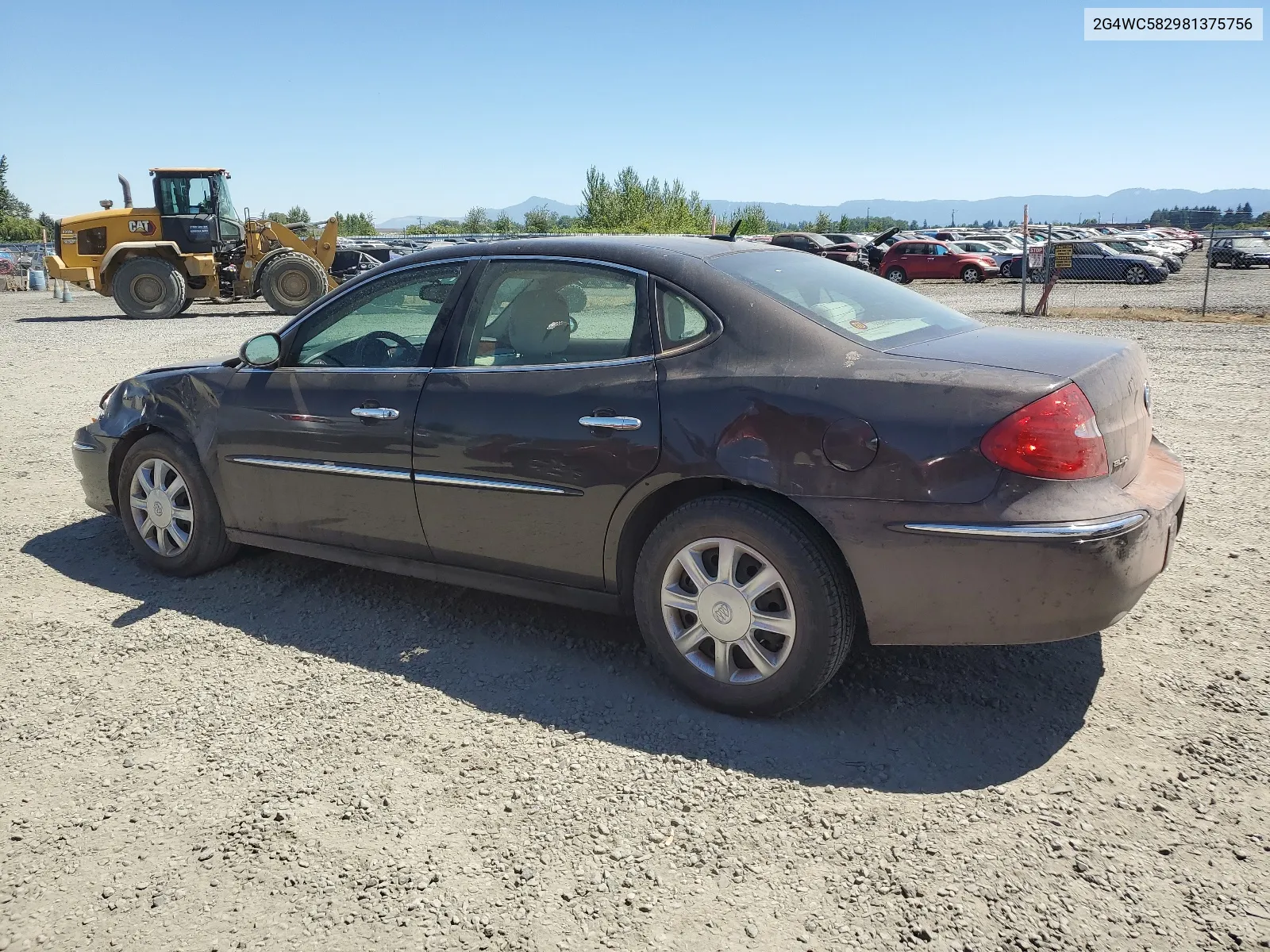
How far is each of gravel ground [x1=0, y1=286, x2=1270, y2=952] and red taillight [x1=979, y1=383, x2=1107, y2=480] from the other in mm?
942

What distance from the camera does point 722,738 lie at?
326 cm

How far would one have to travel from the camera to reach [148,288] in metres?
21.4

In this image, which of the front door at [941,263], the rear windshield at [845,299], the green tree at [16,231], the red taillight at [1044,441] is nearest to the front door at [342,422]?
the rear windshield at [845,299]

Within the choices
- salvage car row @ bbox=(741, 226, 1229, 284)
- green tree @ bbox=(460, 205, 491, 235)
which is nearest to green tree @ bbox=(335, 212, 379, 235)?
green tree @ bbox=(460, 205, 491, 235)

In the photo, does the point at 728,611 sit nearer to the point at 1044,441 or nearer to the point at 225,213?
the point at 1044,441

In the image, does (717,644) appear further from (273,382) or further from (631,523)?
(273,382)

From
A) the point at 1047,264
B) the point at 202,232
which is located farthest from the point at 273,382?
the point at 202,232

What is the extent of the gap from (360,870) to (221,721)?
111cm

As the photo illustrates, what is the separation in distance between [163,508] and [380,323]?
5.04 ft

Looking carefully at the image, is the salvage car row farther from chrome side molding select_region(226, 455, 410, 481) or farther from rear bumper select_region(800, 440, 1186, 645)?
rear bumper select_region(800, 440, 1186, 645)

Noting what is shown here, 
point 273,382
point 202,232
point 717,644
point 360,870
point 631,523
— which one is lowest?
point 360,870

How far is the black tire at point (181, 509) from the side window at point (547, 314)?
1.69m

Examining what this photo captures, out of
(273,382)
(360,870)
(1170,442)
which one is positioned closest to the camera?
(360,870)

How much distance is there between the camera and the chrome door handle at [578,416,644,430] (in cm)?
341
